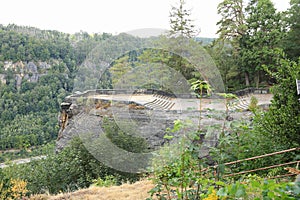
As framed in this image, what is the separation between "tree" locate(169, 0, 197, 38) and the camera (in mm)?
10459

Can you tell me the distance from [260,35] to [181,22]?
3595 mm

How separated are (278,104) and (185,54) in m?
7.21

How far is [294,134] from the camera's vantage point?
9.86ft

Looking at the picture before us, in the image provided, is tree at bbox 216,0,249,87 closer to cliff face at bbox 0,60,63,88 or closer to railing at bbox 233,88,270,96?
railing at bbox 233,88,270,96

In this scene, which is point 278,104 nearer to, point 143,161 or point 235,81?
point 143,161

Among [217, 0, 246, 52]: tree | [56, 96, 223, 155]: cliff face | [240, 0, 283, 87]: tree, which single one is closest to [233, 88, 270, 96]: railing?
[240, 0, 283, 87]: tree

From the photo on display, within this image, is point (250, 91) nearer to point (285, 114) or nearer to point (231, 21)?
point (231, 21)

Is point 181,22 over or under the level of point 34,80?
over

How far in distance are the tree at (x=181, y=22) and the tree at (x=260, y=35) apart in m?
2.56

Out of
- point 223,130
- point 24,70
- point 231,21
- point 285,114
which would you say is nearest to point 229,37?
point 231,21

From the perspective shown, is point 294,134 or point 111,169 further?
point 111,169

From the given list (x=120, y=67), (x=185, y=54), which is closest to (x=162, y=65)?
(x=120, y=67)

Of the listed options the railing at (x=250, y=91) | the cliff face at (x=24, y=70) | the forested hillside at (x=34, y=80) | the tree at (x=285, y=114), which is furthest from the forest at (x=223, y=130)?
the cliff face at (x=24, y=70)

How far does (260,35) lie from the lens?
11.8 metres
